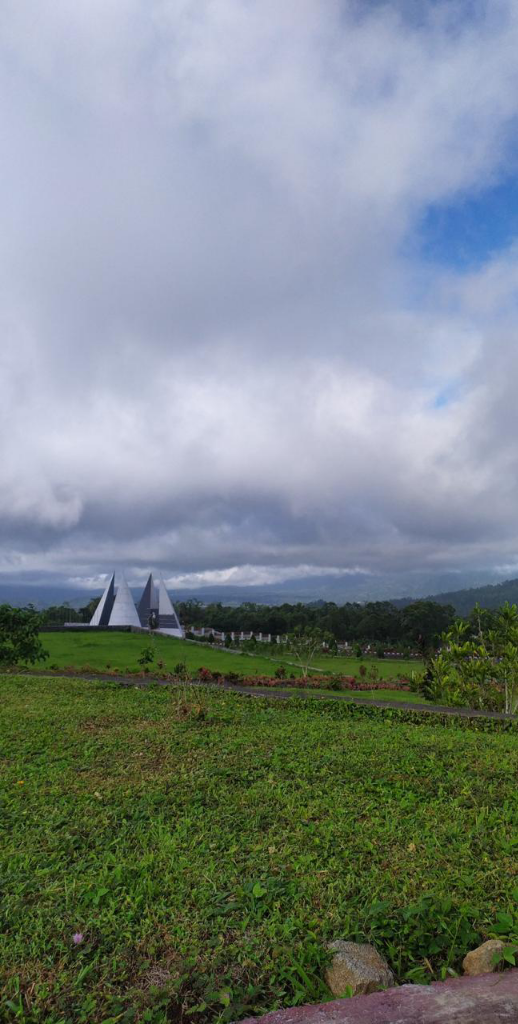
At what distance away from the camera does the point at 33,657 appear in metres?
14.0

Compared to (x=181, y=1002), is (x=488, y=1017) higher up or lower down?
higher up

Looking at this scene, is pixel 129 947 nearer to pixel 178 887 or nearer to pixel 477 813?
pixel 178 887

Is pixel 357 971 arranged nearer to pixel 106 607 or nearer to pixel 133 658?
pixel 133 658

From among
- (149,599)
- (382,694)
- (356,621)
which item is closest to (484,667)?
(382,694)

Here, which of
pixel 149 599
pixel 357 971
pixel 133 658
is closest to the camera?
pixel 357 971

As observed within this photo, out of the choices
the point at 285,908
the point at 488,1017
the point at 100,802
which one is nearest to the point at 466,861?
the point at 285,908

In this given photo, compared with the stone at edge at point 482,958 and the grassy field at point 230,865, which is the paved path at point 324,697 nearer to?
the grassy field at point 230,865

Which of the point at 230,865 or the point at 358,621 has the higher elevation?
the point at 230,865

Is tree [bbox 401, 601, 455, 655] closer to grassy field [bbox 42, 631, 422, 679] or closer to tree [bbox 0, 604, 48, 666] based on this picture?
grassy field [bbox 42, 631, 422, 679]

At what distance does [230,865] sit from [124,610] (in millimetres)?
38269

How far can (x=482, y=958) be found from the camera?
240 cm

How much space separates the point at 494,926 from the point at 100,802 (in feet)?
9.14

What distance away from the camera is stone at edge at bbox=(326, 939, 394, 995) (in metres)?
2.25

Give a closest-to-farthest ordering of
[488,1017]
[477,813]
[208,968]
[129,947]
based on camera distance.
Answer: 1. [488,1017]
2. [208,968]
3. [129,947]
4. [477,813]
